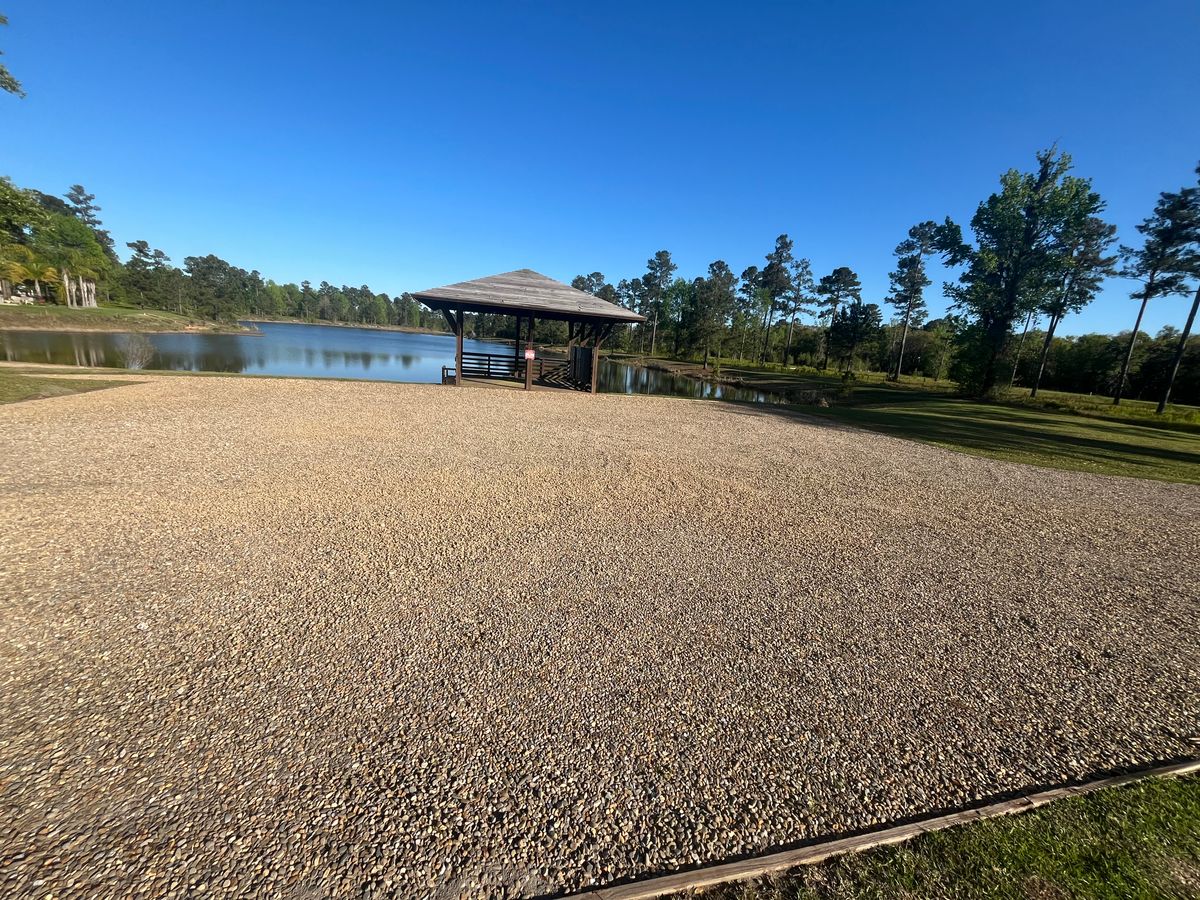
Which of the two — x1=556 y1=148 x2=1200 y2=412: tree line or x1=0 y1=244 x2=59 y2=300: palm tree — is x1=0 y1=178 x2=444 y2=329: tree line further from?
x1=556 y1=148 x2=1200 y2=412: tree line

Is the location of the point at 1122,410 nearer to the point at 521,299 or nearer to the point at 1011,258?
the point at 1011,258

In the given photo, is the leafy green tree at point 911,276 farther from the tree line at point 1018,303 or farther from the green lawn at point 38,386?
the green lawn at point 38,386

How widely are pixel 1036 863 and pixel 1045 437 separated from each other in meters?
16.0

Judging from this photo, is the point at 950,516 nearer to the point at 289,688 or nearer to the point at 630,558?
the point at 630,558

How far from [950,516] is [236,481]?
30.0 ft

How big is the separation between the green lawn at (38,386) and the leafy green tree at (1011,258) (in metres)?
33.6

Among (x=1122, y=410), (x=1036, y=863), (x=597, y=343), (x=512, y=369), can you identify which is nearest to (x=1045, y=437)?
(x=1122, y=410)

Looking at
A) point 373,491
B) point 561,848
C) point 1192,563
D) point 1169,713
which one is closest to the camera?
point 561,848

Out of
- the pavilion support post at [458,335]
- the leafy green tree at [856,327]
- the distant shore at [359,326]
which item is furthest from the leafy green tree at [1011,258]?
the distant shore at [359,326]

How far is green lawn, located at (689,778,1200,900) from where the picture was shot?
1.68m

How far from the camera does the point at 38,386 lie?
10.9 m

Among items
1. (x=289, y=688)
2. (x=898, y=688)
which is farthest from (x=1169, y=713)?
(x=289, y=688)

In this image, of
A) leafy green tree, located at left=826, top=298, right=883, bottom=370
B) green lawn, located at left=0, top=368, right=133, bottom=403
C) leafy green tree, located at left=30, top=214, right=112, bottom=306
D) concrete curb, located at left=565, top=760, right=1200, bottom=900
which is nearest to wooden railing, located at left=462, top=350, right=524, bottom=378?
green lawn, located at left=0, top=368, right=133, bottom=403

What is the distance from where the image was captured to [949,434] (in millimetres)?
13141
